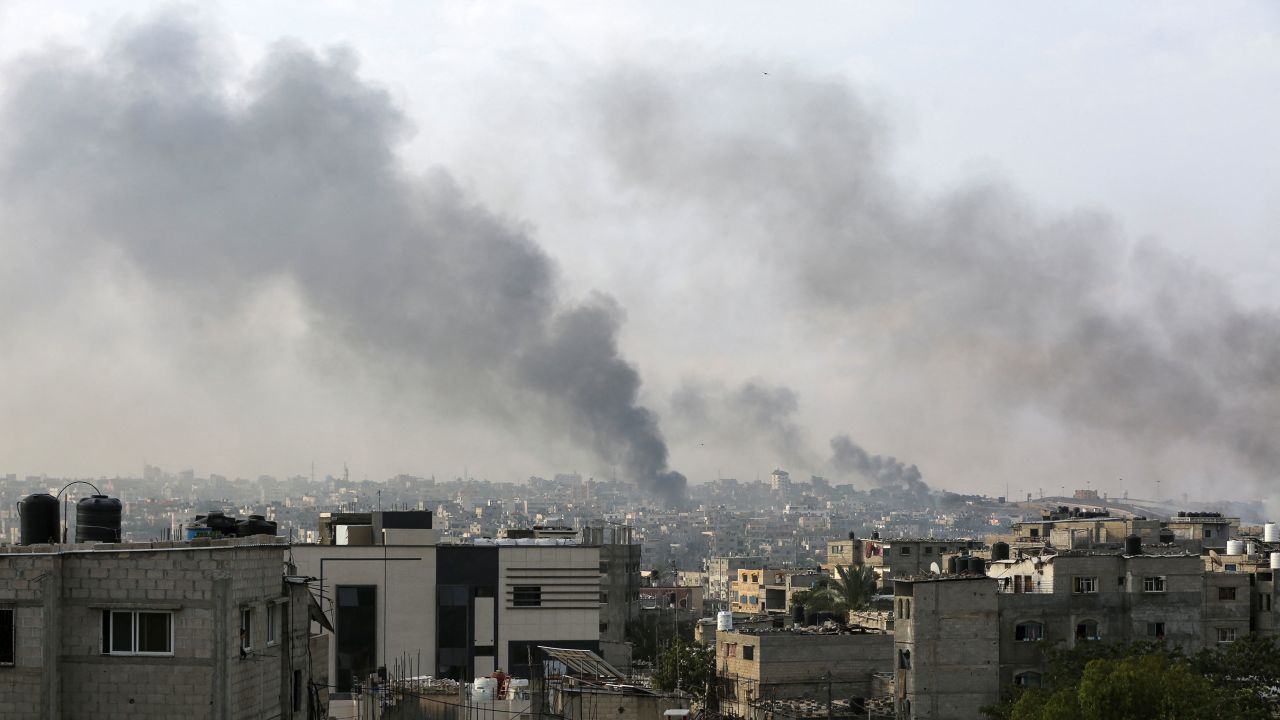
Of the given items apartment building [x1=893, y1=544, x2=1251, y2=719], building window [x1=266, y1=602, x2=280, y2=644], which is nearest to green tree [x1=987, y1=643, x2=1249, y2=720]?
apartment building [x1=893, y1=544, x2=1251, y2=719]

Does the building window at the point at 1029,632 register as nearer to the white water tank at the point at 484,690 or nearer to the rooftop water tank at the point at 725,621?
the rooftop water tank at the point at 725,621

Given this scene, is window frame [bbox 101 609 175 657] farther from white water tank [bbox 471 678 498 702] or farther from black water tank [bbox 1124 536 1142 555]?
black water tank [bbox 1124 536 1142 555]

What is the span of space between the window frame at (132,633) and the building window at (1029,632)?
130 ft

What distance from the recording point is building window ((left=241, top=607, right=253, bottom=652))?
77.0 ft

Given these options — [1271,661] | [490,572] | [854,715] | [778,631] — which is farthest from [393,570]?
[1271,661]

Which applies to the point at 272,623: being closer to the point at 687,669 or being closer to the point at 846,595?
the point at 687,669

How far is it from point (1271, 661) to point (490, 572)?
3185 centimetres

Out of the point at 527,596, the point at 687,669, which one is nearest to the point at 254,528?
the point at 687,669

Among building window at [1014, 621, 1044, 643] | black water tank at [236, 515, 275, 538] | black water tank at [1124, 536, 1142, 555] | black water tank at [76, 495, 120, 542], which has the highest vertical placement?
black water tank at [76, 495, 120, 542]

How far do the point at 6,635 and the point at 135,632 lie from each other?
1.69 meters

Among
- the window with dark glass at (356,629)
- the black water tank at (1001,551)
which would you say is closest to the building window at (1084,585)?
the black water tank at (1001,551)

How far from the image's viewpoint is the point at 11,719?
21.8 metres

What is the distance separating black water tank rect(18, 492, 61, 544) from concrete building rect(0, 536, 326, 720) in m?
2.55

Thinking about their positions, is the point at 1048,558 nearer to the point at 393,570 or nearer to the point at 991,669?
the point at 991,669
